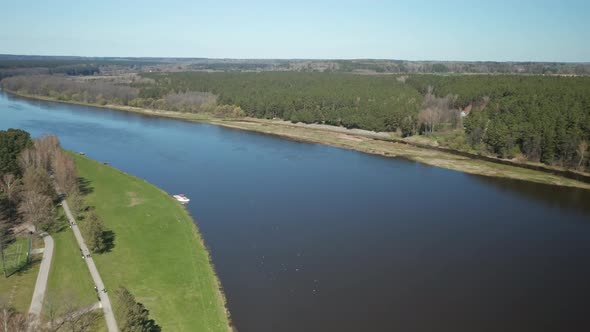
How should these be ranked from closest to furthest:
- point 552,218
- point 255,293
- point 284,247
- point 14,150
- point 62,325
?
point 62,325
point 255,293
point 284,247
point 552,218
point 14,150

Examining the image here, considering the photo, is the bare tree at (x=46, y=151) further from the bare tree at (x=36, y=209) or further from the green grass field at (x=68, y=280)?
the green grass field at (x=68, y=280)

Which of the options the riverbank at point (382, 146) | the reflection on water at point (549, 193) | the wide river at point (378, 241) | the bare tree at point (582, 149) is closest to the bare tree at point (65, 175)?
the wide river at point (378, 241)

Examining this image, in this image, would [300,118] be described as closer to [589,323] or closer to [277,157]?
[277,157]

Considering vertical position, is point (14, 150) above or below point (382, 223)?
above

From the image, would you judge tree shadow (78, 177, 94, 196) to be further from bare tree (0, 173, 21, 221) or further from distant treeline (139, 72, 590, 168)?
distant treeline (139, 72, 590, 168)

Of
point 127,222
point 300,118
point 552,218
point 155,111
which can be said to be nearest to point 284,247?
point 127,222

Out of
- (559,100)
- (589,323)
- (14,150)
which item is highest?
(559,100)

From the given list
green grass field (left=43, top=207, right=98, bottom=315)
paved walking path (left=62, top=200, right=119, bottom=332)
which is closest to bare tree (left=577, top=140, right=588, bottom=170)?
paved walking path (left=62, top=200, right=119, bottom=332)
